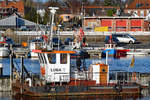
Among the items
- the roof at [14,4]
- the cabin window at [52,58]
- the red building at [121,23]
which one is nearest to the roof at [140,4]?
the red building at [121,23]

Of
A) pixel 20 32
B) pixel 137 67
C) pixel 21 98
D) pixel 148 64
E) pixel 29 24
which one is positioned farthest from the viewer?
pixel 29 24

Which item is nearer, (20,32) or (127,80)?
(127,80)

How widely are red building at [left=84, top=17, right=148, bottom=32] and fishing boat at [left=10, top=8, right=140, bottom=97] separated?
235 feet

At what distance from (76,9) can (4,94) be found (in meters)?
120

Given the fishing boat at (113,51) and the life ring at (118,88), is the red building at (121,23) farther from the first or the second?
the life ring at (118,88)

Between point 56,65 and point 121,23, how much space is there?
73.5m

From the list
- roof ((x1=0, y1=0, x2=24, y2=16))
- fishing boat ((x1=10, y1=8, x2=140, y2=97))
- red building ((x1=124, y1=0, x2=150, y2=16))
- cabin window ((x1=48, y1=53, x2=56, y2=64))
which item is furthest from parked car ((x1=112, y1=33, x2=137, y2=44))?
cabin window ((x1=48, y1=53, x2=56, y2=64))

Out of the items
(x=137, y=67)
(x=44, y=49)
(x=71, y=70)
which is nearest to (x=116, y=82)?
(x=71, y=70)

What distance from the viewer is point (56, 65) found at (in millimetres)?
31391

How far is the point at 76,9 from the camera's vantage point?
150750mm

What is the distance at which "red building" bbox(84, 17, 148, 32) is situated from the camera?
338ft

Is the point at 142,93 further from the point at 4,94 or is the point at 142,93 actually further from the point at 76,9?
the point at 76,9

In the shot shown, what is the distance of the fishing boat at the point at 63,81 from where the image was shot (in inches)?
1213

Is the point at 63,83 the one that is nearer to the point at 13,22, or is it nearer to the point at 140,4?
the point at 13,22
